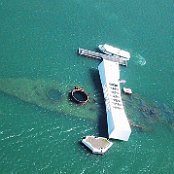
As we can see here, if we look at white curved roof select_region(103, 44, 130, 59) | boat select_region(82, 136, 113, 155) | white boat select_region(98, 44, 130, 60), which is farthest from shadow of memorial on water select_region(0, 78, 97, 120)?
white curved roof select_region(103, 44, 130, 59)

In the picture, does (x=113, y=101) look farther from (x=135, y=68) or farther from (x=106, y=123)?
(x=135, y=68)

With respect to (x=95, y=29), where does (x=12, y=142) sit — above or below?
below

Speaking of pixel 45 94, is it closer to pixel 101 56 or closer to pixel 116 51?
pixel 101 56

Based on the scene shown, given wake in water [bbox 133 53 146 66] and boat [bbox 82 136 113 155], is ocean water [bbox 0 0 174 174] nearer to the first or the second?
wake in water [bbox 133 53 146 66]

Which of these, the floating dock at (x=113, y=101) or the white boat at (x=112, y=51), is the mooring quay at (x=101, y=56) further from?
the floating dock at (x=113, y=101)

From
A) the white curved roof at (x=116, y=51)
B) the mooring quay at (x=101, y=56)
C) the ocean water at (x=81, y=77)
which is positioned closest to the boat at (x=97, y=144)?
the ocean water at (x=81, y=77)

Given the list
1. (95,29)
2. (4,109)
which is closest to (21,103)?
(4,109)

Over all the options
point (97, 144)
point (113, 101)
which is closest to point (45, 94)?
point (113, 101)
